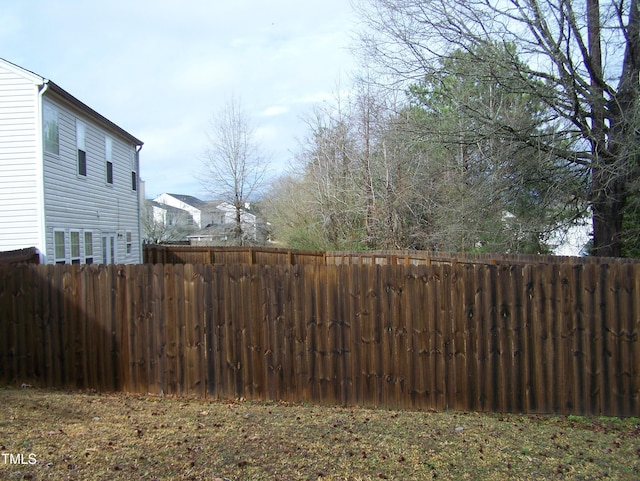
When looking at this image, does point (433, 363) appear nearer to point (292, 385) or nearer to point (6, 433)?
point (292, 385)

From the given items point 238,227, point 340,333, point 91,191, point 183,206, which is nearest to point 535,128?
point 340,333

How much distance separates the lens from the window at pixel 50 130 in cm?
1311

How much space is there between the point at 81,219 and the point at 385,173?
11959 mm

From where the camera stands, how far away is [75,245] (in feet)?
50.3

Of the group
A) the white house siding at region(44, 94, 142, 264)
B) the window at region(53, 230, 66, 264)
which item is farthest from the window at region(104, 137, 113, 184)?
the window at region(53, 230, 66, 264)

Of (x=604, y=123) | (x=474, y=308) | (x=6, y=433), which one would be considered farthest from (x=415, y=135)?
(x=6, y=433)

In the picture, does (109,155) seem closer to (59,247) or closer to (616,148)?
(59,247)


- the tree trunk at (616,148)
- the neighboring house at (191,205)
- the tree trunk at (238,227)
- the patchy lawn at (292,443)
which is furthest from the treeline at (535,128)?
the neighboring house at (191,205)

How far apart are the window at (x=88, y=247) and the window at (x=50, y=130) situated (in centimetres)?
331

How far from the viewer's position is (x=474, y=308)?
634cm

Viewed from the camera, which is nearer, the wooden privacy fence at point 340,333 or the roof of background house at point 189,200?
the wooden privacy fence at point 340,333

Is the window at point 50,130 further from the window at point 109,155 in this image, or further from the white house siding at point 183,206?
the white house siding at point 183,206

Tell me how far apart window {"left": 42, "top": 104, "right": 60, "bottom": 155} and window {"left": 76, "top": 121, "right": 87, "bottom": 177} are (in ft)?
4.76

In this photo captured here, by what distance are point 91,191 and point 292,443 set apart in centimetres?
1414
